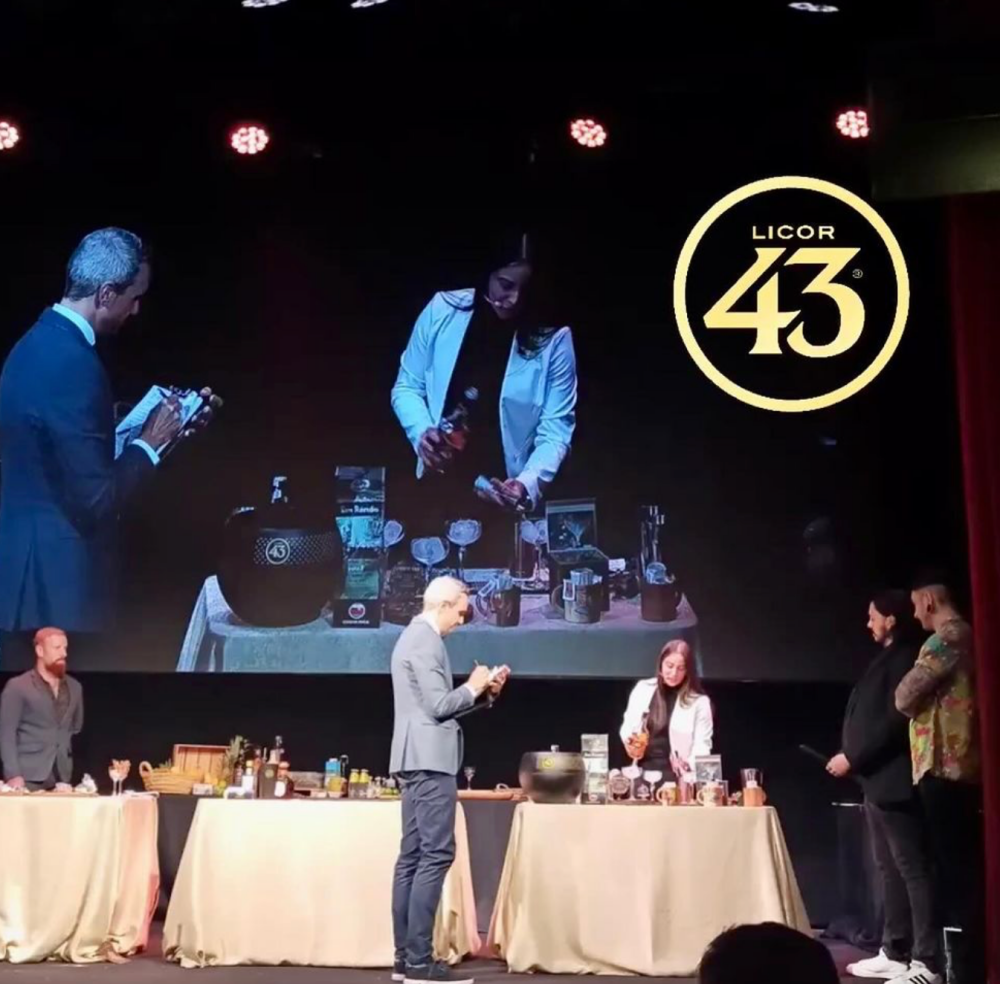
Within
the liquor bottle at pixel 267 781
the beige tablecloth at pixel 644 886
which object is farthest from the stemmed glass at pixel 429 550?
the beige tablecloth at pixel 644 886

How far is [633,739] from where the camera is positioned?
477cm

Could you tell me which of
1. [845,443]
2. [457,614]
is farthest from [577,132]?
[457,614]

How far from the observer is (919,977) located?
13.9 feet

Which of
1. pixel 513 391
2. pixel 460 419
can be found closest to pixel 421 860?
pixel 460 419

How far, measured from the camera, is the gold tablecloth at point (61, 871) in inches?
182

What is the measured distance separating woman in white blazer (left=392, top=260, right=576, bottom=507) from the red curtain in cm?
225

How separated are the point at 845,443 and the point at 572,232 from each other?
5.56ft

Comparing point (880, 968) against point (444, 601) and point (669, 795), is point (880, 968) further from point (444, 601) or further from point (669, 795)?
point (444, 601)

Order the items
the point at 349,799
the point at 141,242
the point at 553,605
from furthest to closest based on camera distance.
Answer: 1. the point at 141,242
2. the point at 553,605
3. the point at 349,799

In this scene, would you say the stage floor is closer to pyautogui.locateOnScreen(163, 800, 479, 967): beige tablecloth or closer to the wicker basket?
pyautogui.locateOnScreen(163, 800, 479, 967): beige tablecloth

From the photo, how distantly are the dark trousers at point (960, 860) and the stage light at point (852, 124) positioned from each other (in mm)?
3448

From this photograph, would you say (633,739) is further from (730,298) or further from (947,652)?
(730,298)

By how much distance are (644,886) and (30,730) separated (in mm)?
2895

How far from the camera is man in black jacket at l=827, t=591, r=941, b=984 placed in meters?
4.48
